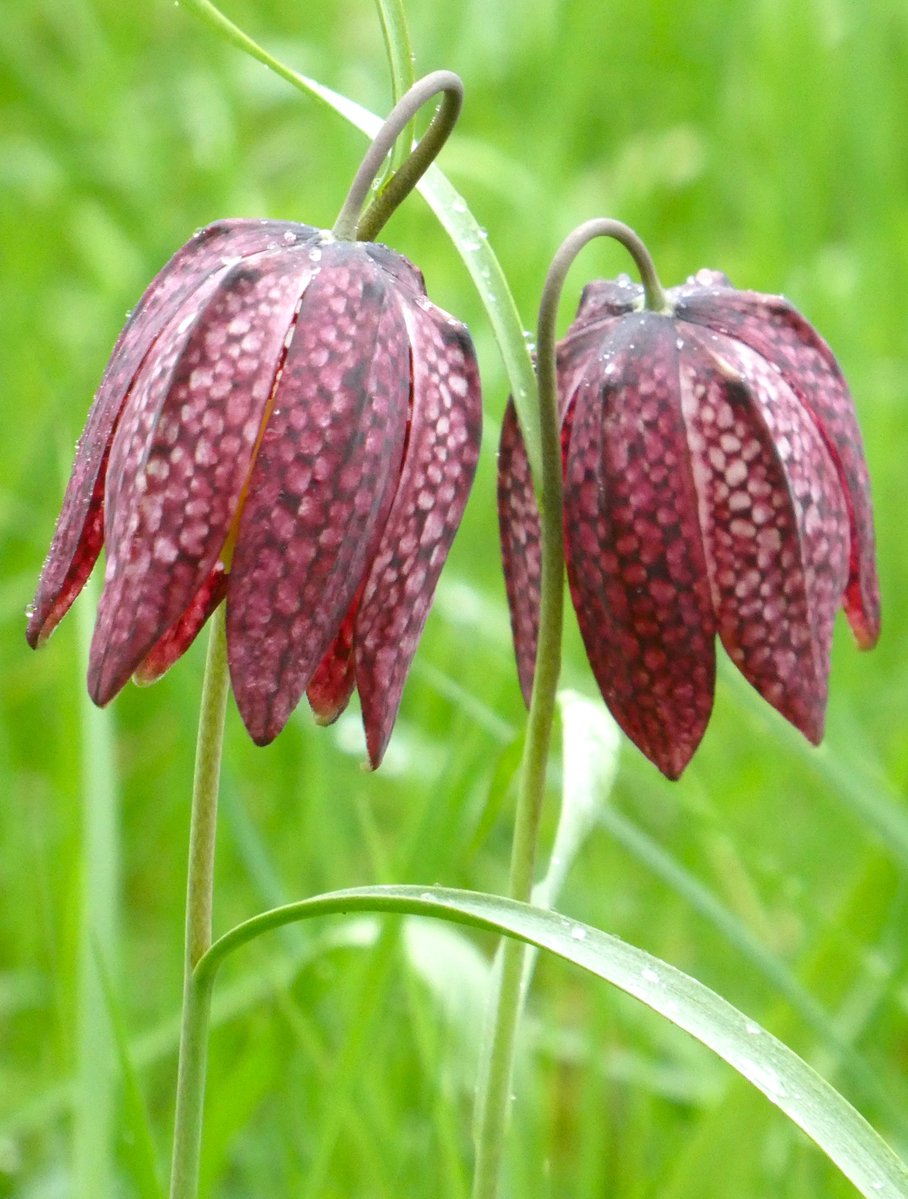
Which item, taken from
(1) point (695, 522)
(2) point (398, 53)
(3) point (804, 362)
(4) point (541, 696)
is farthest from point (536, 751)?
(2) point (398, 53)

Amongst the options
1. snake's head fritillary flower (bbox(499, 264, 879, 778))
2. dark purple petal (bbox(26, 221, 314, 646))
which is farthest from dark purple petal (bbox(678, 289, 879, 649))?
dark purple petal (bbox(26, 221, 314, 646))

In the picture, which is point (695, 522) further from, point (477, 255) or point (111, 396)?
point (111, 396)

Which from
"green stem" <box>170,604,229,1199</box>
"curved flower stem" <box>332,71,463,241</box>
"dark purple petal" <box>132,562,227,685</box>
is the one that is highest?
"curved flower stem" <box>332,71,463,241</box>

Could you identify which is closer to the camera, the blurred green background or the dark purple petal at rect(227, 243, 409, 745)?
the dark purple petal at rect(227, 243, 409, 745)

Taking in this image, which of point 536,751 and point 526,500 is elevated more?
point 526,500

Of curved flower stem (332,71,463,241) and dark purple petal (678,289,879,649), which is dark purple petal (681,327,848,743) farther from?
curved flower stem (332,71,463,241)

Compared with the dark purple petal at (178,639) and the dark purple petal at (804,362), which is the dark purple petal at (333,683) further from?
the dark purple petal at (804,362)
